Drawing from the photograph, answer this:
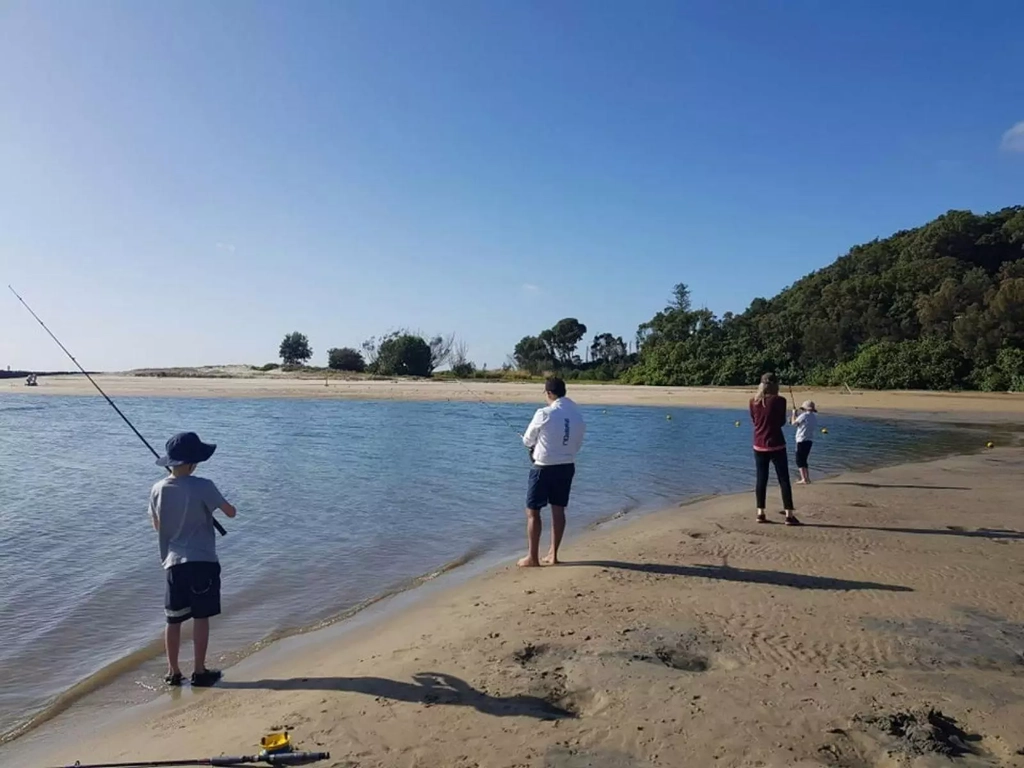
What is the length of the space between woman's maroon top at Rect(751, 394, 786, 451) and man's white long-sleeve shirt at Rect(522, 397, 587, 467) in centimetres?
302

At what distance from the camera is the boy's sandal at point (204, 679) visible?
484 centimetres

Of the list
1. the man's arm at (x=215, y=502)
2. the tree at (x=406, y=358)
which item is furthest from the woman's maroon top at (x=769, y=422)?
the tree at (x=406, y=358)

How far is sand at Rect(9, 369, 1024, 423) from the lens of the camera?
117 ft

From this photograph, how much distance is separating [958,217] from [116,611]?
71.8 meters

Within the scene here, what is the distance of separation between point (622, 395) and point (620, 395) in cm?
13

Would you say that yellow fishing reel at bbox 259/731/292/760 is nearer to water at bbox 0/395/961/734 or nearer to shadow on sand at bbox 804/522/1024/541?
water at bbox 0/395/961/734

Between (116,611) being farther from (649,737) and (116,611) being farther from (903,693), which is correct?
(903,693)

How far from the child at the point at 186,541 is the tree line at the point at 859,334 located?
4833cm

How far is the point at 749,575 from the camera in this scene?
661 centimetres

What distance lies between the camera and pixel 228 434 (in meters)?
23.8

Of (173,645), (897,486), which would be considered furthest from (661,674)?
(897,486)

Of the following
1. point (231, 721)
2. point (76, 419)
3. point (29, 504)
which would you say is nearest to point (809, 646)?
point (231, 721)

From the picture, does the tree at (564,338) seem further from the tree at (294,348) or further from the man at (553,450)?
the man at (553,450)

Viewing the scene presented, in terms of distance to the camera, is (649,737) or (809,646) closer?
(649,737)
